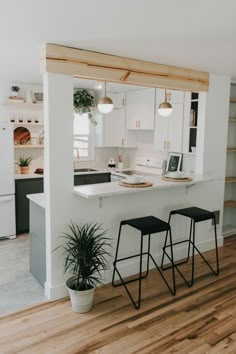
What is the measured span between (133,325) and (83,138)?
12.9 feet

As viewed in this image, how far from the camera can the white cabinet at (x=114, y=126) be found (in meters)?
5.78

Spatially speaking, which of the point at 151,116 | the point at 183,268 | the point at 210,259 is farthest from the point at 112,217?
the point at 151,116

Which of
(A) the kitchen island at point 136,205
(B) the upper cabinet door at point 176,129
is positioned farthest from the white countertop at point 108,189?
(B) the upper cabinet door at point 176,129

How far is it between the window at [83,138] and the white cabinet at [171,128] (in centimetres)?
142

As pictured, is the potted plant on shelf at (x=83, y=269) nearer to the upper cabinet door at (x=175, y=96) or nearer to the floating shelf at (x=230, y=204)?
the floating shelf at (x=230, y=204)

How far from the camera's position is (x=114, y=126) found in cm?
589

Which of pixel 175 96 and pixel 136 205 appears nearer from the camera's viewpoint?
pixel 136 205

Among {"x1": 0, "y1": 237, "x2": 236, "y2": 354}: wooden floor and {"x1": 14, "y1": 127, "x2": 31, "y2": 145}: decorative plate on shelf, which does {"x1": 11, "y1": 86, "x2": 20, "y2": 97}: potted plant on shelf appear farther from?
{"x1": 0, "y1": 237, "x2": 236, "y2": 354}: wooden floor

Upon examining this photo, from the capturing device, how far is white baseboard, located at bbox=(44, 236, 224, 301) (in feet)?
9.84

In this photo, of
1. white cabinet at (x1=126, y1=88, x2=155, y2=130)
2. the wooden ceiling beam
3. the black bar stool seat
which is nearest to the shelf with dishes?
white cabinet at (x1=126, y1=88, x2=155, y2=130)

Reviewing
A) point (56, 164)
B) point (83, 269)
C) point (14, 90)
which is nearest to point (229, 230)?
point (83, 269)

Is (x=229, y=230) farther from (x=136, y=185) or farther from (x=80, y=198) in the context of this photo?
(x=80, y=198)

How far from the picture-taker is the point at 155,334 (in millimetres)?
2502

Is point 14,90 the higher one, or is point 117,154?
point 14,90
